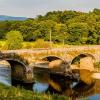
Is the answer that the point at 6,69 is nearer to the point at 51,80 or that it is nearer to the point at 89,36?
the point at 51,80

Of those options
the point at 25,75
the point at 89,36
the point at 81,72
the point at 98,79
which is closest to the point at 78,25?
the point at 89,36

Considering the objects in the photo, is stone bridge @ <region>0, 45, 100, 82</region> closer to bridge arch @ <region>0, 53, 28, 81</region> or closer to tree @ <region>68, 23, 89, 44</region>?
bridge arch @ <region>0, 53, 28, 81</region>

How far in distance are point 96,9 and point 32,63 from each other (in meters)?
81.9

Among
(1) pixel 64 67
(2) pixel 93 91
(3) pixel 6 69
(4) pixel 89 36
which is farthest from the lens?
(4) pixel 89 36

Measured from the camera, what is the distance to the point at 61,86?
61250 mm

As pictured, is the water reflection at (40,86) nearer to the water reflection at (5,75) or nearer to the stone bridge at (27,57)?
the stone bridge at (27,57)

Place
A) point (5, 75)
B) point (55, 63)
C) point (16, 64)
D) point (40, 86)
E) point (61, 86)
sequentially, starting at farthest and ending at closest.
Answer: point (55, 63) < point (5, 75) < point (16, 64) < point (61, 86) < point (40, 86)

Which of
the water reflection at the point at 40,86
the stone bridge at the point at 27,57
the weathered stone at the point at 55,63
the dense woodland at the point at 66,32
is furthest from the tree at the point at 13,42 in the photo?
the water reflection at the point at 40,86

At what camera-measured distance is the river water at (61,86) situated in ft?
180

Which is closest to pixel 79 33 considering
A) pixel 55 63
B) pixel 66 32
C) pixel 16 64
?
pixel 66 32

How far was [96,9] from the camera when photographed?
14062 centimetres

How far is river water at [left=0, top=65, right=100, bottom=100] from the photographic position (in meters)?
54.7

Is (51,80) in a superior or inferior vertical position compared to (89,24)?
inferior

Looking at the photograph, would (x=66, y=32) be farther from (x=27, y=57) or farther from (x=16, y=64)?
(x=16, y=64)
